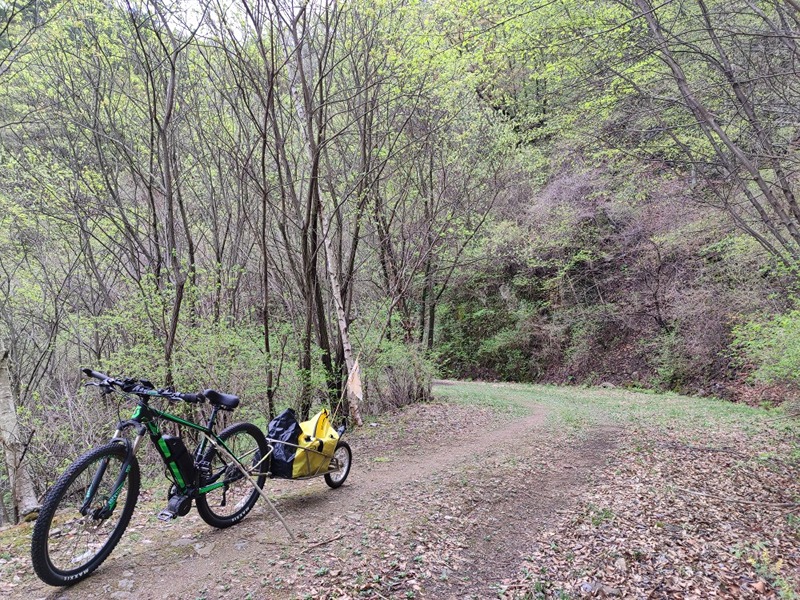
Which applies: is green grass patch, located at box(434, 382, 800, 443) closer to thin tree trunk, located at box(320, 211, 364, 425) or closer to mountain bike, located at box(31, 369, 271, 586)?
thin tree trunk, located at box(320, 211, 364, 425)

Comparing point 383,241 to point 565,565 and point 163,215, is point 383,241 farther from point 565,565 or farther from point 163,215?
point 565,565

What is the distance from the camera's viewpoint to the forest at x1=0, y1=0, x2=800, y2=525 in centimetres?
674

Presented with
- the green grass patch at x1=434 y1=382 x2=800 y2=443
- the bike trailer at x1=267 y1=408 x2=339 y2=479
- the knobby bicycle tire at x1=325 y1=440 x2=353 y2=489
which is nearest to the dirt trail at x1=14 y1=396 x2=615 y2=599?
the knobby bicycle tire at x1=325 y1=440 x2=353 y2=489

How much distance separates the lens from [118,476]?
3314mm

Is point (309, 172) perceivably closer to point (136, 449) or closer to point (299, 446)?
point (299, 446)

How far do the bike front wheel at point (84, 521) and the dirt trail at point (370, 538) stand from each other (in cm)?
14

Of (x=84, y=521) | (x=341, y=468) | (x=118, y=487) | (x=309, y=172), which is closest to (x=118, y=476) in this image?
(x=118, y=487)

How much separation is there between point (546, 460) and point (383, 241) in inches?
241

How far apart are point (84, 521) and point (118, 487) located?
0.87ft

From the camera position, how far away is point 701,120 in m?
6.81

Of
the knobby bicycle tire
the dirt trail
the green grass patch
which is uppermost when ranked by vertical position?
the knobby bicycle tire

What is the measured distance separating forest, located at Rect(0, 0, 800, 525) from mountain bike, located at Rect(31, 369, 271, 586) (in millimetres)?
2355

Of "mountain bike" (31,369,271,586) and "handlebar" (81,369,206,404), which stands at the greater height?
"handlebar" (81,369,206,404)

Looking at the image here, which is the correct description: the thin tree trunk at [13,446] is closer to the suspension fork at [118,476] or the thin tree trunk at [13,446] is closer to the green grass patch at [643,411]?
the suspension fork at [118,476]
